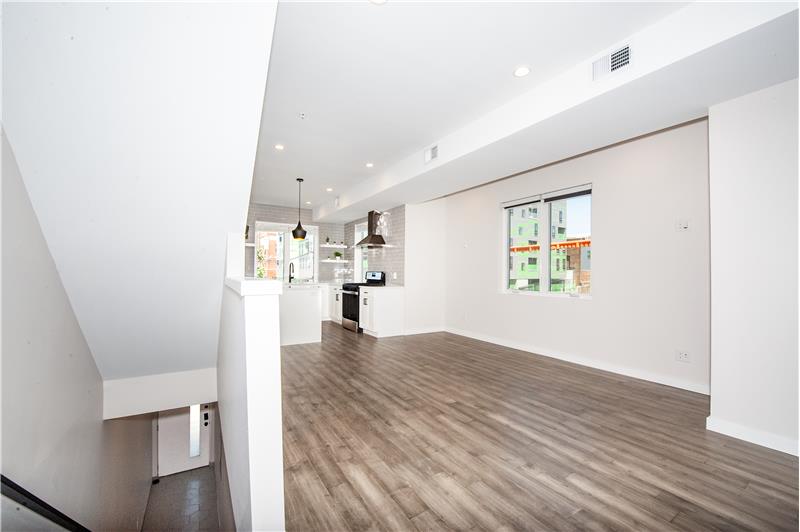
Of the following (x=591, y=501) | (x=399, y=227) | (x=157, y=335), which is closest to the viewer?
(x=591, y=501)

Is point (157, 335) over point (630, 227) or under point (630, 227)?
under

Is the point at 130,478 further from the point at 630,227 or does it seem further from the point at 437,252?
the point at 630,227

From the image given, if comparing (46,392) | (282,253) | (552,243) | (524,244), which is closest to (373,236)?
(282,253)

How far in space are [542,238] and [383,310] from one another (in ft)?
10.0

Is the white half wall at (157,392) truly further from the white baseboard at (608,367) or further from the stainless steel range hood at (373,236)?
the white baseboard at (608,367)

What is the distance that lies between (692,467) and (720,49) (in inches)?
103

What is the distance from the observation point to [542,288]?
16.4ft

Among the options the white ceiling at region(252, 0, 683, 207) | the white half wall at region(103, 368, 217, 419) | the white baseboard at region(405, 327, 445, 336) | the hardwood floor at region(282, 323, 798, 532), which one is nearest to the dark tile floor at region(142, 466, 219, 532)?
the white half wall at region(103, 368, 217, 419)

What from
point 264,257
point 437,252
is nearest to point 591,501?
point 437,252

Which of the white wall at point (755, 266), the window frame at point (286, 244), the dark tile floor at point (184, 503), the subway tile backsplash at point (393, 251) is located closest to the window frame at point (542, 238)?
the white wall at point (755, 266)

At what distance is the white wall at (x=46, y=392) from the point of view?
1.48 m

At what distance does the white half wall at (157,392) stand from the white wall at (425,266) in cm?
366

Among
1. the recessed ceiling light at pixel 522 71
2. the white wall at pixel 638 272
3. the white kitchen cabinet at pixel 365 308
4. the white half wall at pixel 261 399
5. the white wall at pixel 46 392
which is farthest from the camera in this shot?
the white kitchen cabinet at pixel 365 308

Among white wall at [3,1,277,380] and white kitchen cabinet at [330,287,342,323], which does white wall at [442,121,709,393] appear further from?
white wall at [3,1,277,380]
